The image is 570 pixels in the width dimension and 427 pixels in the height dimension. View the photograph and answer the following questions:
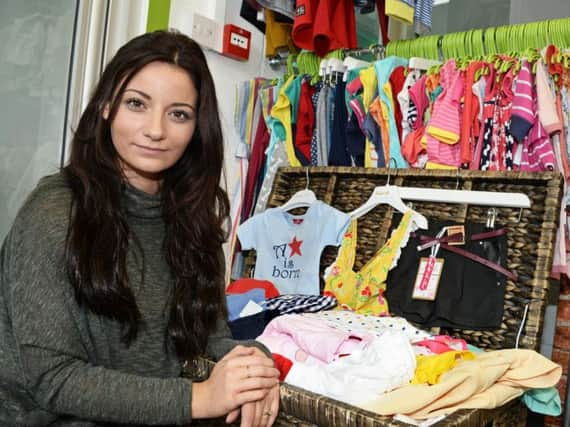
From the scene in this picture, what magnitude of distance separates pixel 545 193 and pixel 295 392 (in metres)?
1.05

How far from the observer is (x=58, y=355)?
2.75 feet

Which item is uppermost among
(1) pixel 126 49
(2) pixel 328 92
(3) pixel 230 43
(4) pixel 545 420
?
(3) pixel 230 43

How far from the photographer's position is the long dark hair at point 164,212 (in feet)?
3.01

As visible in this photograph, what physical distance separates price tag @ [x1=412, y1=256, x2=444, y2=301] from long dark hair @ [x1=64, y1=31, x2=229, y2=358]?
2.51ft

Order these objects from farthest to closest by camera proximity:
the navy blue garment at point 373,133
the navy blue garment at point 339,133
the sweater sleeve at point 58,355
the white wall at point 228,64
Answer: the white wall at point 228,64 → the navy blue garment at point 339,133 → the navy blue garment at point 373,133 → the sweater sleeve at point 58,355

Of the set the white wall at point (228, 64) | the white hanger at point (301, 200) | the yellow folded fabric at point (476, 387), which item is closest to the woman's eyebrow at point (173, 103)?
the yellow folded fabric at point (476, 387)

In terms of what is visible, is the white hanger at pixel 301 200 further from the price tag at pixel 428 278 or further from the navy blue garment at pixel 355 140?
the price tag at pixel 428 278

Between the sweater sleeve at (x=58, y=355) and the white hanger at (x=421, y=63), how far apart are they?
173 cm

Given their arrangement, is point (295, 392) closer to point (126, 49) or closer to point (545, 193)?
point (126, 49)

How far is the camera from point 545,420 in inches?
87.0

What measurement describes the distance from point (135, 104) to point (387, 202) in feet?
3.78

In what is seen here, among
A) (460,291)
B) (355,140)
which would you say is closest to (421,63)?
(355,140)

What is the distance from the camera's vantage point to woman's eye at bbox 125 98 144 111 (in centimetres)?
101

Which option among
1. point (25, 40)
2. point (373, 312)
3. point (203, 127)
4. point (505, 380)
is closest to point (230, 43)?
point (25, 40)
